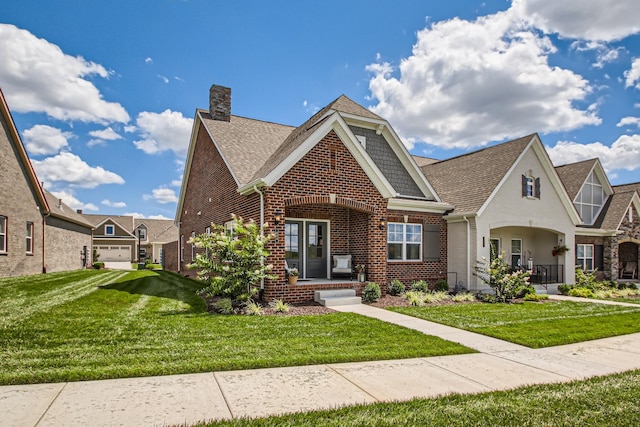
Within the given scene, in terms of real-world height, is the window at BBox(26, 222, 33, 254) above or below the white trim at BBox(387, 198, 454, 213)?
below

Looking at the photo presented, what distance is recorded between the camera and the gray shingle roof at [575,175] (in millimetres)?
21422

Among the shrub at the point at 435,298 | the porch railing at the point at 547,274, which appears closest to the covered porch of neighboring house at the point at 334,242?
→ the shrub at the point at 435,298

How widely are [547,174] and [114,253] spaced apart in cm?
4904

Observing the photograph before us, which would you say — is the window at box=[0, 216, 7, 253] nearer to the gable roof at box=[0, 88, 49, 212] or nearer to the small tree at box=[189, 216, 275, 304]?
the gable roof at box=[0, 88, 49, 212]

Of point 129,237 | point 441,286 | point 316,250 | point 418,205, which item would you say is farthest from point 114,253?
point 441,286

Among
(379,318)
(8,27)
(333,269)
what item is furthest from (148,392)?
(8,27)

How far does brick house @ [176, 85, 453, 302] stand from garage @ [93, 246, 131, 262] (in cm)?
3738

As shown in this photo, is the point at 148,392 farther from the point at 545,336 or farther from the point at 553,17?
the point at 553,17

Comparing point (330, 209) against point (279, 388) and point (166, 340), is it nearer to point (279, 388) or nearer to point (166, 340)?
point (166, 340)

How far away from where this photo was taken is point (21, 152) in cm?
1844

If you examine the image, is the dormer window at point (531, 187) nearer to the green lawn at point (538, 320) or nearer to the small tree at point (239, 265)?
the green lawn at point (538, 320)

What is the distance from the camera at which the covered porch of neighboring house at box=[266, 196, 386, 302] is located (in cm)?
1315

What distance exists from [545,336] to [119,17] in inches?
568

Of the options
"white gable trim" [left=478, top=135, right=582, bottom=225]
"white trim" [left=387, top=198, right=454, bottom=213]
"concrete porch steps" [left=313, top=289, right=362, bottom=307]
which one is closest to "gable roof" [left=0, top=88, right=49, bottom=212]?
"concrete porch steps" [left=313, top=289, right=362, bottom=307]
